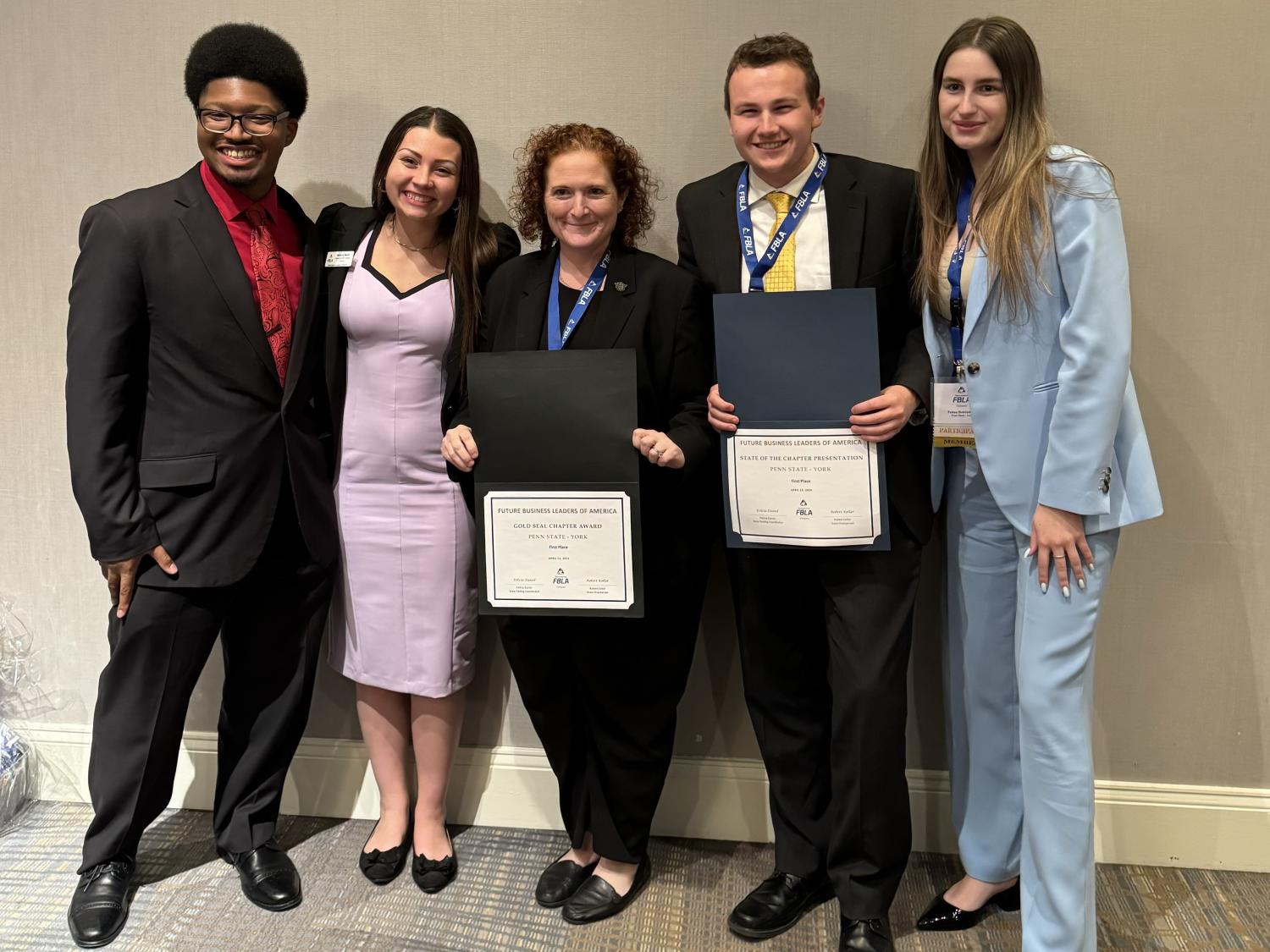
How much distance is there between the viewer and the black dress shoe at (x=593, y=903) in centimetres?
218

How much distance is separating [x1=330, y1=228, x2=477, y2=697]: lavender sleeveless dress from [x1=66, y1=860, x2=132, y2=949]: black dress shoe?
675mm

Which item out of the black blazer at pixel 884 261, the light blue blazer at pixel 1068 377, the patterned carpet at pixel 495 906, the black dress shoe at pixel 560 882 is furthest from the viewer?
the black dress shoe at pixel 560 882

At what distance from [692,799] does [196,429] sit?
1.51 m

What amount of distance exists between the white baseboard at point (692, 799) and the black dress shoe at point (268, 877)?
0.94ft

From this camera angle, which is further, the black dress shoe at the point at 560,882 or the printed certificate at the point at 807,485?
the black dress shoe at the point at 560,882

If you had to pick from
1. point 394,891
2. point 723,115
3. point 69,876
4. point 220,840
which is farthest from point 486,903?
point 723,115

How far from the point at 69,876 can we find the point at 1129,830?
2.63 meters

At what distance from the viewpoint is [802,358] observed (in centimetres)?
185

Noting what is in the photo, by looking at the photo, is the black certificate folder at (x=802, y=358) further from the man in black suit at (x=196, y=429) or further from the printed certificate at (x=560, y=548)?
the man in black suit at (x=196, y=429)

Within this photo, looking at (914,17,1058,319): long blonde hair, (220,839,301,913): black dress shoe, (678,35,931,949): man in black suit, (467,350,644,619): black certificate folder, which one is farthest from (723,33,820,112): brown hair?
(220,839,301,913): black dress shoe

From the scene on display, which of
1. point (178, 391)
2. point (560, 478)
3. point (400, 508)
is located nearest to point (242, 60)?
point (178, 391)

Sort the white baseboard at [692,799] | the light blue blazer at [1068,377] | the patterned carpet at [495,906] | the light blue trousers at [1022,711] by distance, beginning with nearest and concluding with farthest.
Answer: the light blue blazer at [1068,377] → the light blue trousers at [1022,711] → the patterned carpet at [495,906] → the white baseboard at [692,799]

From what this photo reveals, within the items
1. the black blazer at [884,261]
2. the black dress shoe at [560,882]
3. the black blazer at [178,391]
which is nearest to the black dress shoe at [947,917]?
the black dress shoe at [560,882]

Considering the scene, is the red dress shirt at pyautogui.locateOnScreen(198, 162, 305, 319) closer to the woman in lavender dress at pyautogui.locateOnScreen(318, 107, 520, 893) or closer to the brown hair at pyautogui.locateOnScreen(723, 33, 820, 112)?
the woman in lavender dress at pyautogui.locateOnScreen(318, 107, 520, 893)
